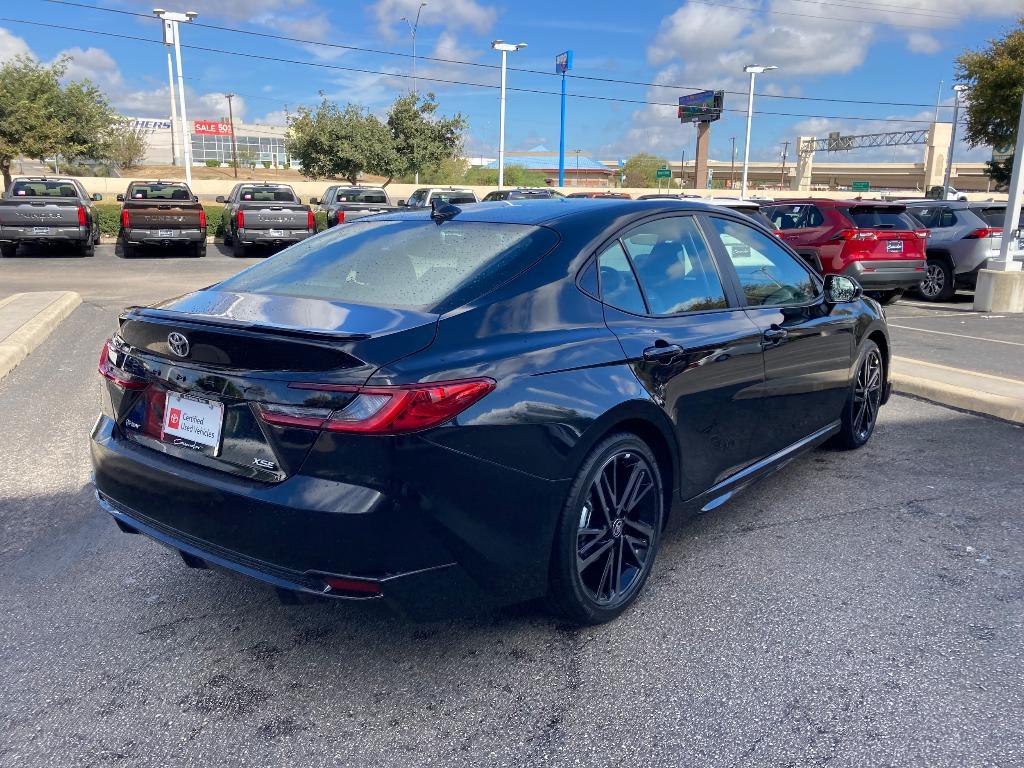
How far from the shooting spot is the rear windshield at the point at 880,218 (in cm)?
1291

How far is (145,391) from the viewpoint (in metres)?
2.95

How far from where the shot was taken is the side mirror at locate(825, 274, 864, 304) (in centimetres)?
482

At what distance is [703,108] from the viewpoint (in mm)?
75438

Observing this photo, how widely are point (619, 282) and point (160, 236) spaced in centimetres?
1840

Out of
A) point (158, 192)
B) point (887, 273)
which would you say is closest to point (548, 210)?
point (887, 273)

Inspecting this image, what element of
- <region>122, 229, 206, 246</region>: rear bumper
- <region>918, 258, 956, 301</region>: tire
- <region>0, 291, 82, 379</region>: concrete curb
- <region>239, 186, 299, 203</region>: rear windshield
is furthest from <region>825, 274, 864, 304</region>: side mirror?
<region>239, 186, 299, 203</region>: rear windshield

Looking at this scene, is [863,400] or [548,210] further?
[863,400]

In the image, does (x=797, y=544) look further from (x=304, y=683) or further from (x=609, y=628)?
(x=304, y=683)

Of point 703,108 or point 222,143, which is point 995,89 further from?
point 222,143

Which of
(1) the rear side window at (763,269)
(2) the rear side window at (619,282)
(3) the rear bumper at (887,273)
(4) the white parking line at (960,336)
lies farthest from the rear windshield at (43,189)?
(2) the rear side window at (619,282)

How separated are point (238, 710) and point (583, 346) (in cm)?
169

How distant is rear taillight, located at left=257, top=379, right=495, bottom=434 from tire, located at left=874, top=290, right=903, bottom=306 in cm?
1333

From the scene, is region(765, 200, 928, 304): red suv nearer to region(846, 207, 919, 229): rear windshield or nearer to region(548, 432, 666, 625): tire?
region(846, 207, 919, 229): rear windshield

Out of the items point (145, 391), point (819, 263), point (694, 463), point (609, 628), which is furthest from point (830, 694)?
point (819, 263)
